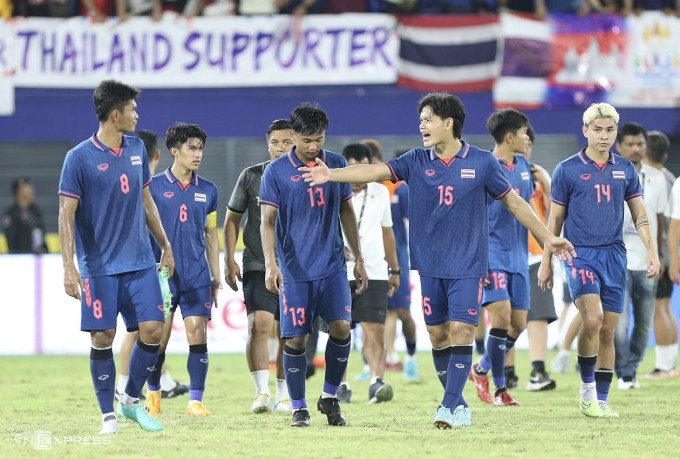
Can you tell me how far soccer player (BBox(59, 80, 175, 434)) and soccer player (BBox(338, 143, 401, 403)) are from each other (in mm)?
3235

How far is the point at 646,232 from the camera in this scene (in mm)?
9859

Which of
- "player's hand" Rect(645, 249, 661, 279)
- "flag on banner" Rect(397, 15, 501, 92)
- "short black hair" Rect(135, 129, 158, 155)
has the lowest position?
"player's hand" Rect(645, 249, 661, 279)

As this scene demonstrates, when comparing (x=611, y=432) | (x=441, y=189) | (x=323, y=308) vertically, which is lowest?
(x=611, y=432)

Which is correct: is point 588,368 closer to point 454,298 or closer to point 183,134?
point 454,298

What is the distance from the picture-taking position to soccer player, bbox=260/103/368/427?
361 inches

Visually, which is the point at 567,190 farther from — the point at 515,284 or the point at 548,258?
the point at 515,284

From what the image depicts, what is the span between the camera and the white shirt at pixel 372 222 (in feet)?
40.2

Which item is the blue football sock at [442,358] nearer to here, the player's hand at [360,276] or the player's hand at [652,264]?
the player's hand at [360,276]

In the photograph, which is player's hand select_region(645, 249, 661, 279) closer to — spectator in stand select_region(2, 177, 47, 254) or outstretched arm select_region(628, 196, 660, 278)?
outstretched arm select_region(628, 196, 660, 278)

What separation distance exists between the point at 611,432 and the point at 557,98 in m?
11.2

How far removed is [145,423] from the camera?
9070 millimetres

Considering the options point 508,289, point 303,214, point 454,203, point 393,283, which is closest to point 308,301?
point 303,214

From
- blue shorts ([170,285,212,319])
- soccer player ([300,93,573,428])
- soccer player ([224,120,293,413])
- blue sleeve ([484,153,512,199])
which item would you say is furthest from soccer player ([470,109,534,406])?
blue shorts ([170,285,212,319])

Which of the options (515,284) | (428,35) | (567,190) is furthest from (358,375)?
(428,35)
